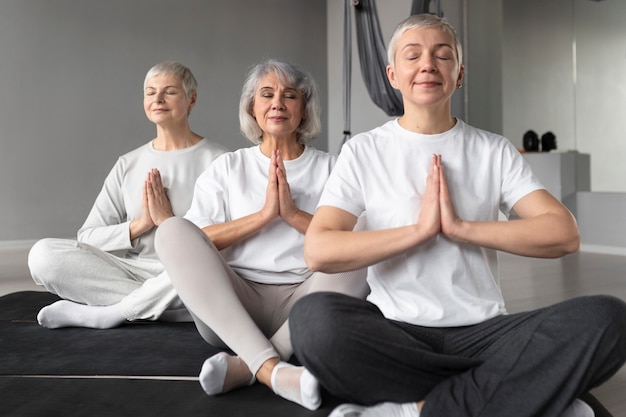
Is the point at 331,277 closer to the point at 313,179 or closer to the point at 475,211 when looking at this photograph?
the point at 313,179

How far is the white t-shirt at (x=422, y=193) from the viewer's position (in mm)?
1618

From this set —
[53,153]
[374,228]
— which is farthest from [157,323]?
[53,153]

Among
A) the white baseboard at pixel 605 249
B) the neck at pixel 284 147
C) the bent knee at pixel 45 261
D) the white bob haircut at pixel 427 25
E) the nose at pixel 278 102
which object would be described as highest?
the white bob haircut at pixel 427 25

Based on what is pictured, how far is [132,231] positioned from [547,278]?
268 cm

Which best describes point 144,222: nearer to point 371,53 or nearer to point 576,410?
point 576,410

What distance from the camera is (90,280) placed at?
2.62 m

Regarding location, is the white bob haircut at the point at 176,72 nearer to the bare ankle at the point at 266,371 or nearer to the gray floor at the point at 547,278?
the bare ankle at the point at 266,371

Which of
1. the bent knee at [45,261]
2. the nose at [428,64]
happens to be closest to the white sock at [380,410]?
the nose at [428,64]

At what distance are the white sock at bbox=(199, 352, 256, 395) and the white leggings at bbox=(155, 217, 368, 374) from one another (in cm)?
3

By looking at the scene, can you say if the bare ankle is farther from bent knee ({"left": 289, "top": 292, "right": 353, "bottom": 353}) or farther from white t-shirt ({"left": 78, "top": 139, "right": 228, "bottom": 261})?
white t-shirt ({"left": 78, "top": 139, "right": 228, "bottom": 261})

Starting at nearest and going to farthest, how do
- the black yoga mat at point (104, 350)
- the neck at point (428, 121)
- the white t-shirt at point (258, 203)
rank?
the neck at point (428, 121) → the black yoga mat at point (104, 350) → the white t-shirt at point (258, 203)

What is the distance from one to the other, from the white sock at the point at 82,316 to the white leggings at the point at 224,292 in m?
0.59

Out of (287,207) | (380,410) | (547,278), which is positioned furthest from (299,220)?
(547,278)

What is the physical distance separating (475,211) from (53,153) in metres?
5.93
